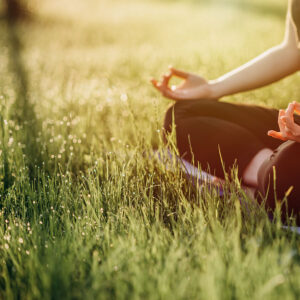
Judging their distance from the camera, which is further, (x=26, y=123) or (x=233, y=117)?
(x=26, y=123)

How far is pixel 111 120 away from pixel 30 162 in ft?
3.18

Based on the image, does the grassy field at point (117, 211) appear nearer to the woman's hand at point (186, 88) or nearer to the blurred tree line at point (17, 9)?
the woman's hand at point (186, 88)

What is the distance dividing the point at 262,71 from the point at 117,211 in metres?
1.16

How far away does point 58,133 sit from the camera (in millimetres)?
2707

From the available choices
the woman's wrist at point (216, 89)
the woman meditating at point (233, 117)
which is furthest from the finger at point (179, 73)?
the woman's wrist at point (216, 89)

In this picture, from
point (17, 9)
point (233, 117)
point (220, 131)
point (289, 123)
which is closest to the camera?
point (289, 123)

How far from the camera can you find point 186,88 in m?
2.38

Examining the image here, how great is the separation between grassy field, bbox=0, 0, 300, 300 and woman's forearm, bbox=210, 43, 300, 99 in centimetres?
40

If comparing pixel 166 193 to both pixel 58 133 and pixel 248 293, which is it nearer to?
pixel 248 293

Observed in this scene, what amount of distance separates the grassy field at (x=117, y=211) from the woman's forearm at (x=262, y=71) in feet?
1.32

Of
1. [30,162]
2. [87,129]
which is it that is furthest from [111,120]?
[30,162]

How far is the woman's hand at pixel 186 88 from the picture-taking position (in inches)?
89.7

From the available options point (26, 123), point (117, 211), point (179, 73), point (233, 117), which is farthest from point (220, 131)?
point (26, 123)

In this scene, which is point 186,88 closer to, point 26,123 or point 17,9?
point 26,123
